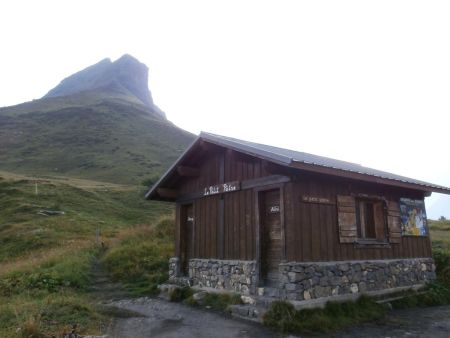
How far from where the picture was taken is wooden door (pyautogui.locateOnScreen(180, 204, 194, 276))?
13.8m

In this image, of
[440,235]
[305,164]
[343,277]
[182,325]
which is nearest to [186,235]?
[182,325]

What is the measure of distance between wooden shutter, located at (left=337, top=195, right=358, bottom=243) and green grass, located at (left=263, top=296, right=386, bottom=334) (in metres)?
1.70

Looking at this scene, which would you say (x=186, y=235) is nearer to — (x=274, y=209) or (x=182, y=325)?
(x=274, y=209)

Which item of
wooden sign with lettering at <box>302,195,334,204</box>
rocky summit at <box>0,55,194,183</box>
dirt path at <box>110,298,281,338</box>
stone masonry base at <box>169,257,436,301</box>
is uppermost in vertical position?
rocky summit at <box>0,55,194,183</box>

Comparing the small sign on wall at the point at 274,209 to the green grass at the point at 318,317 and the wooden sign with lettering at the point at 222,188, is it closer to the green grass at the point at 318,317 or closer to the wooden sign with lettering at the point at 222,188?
the wooden sign with lettering at the point at 222,188

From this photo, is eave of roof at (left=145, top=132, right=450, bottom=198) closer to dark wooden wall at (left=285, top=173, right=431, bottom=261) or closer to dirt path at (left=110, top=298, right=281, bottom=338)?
dark wooden wall at (left=285, top=173, right=431, bottom=261)

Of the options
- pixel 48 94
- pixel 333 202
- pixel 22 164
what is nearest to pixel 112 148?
pixel 22 164

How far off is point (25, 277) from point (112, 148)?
6011 centimetres

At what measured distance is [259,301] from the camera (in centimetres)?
930

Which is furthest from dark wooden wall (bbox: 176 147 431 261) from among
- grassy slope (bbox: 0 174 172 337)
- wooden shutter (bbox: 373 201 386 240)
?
grassy slope (bbox: 0 174 172 337)

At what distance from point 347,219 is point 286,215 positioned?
210cm

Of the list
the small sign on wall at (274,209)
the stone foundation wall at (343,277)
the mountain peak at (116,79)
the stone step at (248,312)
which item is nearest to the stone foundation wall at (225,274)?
the stone step at (248,312)

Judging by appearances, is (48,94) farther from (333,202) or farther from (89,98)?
(333,202)

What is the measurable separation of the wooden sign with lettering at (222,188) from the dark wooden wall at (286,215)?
0.16 meters
